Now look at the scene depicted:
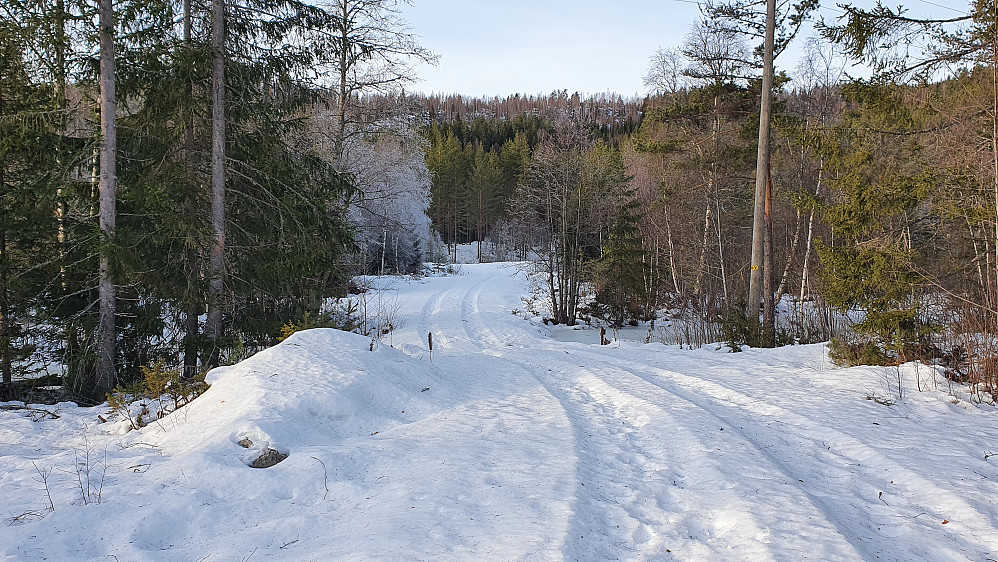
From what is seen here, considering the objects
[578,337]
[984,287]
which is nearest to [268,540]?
[984,287]

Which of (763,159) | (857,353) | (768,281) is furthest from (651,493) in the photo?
(763,159)

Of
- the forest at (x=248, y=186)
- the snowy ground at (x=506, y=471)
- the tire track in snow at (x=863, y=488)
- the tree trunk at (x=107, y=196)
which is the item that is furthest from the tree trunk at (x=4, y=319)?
the tire track in snow at (x=863, y=488)

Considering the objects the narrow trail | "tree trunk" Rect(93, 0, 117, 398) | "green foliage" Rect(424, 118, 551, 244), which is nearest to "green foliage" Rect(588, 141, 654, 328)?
the narrow trail

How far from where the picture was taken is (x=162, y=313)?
10102 mm

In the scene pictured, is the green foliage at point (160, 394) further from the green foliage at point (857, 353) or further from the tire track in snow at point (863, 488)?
the green foliage at point (857, 353)

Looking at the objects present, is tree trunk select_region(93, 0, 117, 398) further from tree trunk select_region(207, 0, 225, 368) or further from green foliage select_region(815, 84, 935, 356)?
green foliage select_region(815, 84, 935, 356)

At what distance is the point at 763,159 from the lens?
1248 cm

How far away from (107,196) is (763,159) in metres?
13.5

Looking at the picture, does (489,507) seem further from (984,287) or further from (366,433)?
(984,287)

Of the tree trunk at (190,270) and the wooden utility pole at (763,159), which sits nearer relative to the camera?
the tree trunk at (190,270)

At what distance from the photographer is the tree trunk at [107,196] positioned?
8.44 metres

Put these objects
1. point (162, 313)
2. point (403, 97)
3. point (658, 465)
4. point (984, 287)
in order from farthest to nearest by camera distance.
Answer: point (403, 97)
point (162, 313)
point (984, 287)
point (658, 465)

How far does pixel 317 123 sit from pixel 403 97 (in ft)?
9.39

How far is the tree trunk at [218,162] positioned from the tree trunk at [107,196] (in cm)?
149
